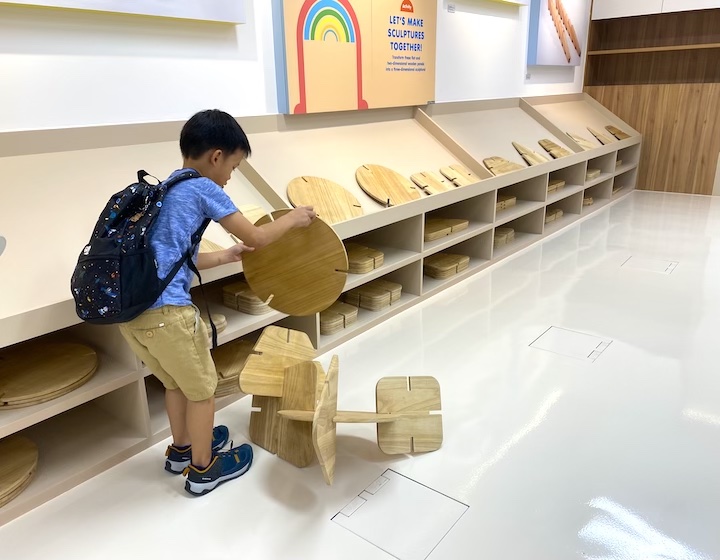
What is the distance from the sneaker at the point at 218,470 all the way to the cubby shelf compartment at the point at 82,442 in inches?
11.8

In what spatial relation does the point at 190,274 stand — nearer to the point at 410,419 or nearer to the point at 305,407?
the point at 305,407

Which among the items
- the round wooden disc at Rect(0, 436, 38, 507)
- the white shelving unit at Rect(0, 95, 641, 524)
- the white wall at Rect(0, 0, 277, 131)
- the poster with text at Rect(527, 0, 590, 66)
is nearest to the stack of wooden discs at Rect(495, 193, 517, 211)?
the white shelving unit at Rect(0, 95, 641, 524)

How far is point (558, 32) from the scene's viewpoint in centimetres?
587

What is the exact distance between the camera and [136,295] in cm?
151

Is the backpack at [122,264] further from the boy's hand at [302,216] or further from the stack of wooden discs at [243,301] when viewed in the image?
the stack of wooden discs at [243,301]

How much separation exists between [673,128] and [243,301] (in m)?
6.07

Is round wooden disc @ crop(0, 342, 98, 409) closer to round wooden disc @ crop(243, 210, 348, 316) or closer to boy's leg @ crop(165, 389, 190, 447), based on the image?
boy's leg @ crop(165, 389, 190, 447)

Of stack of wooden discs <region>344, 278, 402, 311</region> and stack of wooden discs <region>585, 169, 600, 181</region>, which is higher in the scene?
stack of wooden discs <region>585, 169, 600, 181</region>

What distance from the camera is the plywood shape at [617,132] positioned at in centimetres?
632

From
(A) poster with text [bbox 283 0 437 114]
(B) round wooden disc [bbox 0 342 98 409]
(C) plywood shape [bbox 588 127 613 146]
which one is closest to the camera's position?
(B) round wooden disc [bbox 0 342 98 409]

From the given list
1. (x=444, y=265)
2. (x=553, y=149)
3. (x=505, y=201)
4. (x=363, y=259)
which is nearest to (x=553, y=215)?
(x=553, y=149)

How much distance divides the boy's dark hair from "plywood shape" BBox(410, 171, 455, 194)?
1.88 metres

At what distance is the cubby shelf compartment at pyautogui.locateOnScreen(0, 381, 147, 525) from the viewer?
5.78 feet

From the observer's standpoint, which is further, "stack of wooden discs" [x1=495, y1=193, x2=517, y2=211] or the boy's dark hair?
"stack of wooden discs" [x1=495, y1=193, x2=517, y2=211]
